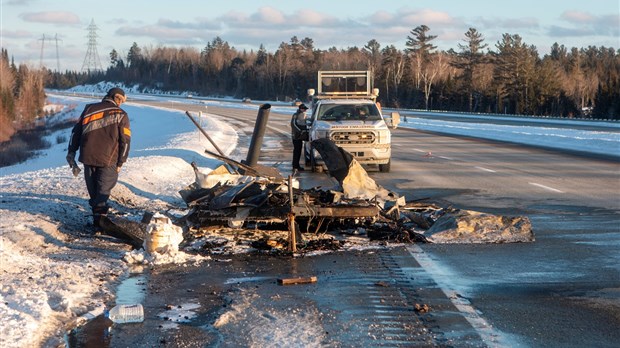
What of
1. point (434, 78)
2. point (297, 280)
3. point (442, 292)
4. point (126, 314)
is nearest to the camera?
point (126, 314)

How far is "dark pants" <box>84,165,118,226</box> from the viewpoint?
1097 centimetres

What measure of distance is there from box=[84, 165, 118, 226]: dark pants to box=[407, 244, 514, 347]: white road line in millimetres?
3957

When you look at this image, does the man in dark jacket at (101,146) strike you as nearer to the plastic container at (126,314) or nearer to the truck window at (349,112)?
the plastic container at (126,314)

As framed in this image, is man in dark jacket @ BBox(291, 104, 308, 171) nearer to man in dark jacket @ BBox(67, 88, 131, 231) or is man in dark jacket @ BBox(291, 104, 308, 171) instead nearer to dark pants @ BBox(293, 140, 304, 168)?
dark pants @ BBox(293, 140, 304, 168)

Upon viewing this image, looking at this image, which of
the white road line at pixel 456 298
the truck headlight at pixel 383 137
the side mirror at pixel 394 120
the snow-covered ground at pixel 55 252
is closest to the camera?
the white road line at pixel 456 298

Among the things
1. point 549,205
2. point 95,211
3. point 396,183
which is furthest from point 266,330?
point 396,183

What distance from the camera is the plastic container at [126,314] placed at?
656 centimetres

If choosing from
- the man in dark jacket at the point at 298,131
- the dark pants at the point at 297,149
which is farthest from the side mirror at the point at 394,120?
the dark pants at the point at 297,149

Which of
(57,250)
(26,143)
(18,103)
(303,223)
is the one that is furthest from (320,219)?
(18,103)

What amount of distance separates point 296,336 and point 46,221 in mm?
5643

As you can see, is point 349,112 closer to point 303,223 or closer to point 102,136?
point 303,223

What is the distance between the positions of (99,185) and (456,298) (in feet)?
18.0

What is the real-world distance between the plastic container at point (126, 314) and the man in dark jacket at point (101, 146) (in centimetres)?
439

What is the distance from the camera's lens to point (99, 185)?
11031 mm
